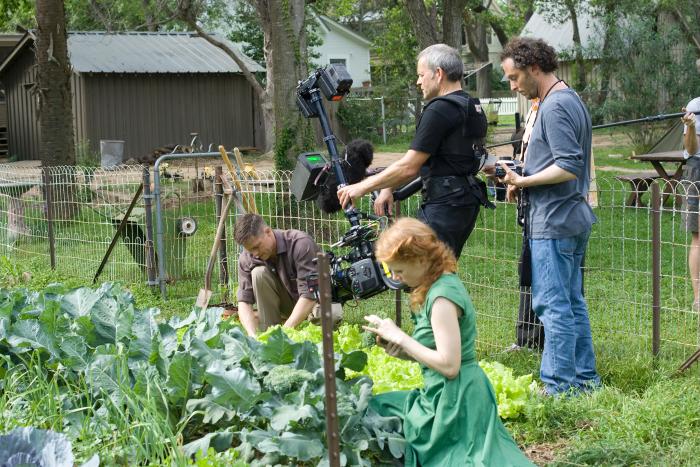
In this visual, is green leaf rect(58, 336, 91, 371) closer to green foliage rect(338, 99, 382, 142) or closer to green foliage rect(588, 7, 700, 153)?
green foliage rect(588, 7, 700, 153)

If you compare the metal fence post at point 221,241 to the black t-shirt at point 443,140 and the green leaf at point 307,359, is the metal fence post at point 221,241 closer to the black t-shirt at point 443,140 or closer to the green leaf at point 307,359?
the black t-shirt at point 443,140

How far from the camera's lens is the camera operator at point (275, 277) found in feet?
20.5

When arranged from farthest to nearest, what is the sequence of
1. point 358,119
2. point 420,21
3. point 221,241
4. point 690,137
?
point 358,119
point 420,21
point 221,241
point 690,137

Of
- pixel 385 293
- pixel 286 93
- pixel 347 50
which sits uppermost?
pixel 347 50

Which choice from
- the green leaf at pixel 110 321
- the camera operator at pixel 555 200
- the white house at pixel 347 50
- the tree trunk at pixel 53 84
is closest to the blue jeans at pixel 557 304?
the camera operator at pixel 555 200

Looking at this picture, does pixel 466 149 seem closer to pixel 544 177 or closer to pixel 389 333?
pixel 544 177

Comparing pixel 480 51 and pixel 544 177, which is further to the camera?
pixel 480 51

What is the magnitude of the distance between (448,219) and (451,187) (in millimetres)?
182

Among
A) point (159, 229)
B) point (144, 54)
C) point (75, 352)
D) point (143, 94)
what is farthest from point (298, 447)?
point (144, 54)

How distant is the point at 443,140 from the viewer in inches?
213

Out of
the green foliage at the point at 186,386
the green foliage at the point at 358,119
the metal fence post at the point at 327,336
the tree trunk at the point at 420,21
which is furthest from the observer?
the green foliage at the point at 358,119

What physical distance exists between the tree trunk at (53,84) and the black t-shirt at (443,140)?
419 inches

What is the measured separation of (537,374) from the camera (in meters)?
5.64

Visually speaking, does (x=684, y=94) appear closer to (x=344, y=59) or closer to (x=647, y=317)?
(x=647, y=317)
